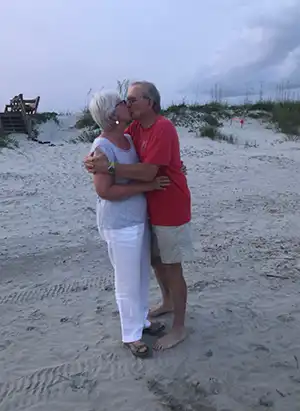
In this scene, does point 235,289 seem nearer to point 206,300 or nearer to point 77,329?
point 206,300

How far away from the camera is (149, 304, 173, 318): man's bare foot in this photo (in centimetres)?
372

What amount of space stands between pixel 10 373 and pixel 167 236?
1377 mm

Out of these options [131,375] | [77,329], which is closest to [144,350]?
[131,375]

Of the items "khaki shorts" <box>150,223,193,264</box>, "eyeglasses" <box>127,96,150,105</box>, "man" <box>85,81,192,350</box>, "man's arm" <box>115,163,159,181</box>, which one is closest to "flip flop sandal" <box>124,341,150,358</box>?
"man" <box>85,81,192,350</box>

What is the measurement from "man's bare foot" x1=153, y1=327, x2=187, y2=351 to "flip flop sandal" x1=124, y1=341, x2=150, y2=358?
0.10 m

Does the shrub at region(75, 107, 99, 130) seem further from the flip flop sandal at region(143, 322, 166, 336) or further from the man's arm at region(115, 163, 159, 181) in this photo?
the man's arm at region(115, 163, 159, 181)

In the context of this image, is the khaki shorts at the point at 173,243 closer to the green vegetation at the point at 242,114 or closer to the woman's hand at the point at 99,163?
the woman's hand at the point at 99,163

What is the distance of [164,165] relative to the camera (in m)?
2.87

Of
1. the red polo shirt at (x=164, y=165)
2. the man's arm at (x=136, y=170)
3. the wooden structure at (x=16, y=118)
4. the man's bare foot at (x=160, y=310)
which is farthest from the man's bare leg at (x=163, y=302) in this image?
the wooden structure at (x=16, y=118)

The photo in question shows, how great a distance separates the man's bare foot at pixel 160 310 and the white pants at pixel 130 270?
0.44 meters

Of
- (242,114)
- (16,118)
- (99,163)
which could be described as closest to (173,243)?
(99,163)

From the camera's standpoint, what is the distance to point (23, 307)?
3.98 metres

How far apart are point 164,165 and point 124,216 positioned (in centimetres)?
42

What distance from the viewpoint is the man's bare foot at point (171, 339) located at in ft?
10.7
